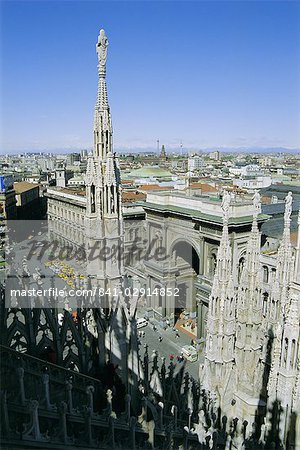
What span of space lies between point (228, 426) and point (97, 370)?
274 inches

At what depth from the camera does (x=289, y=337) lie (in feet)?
35.4

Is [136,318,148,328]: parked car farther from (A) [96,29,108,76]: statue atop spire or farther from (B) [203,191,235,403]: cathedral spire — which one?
(A) [96,29,108,76]: statue atop spire

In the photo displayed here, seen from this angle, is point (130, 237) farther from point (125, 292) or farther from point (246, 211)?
point (125, 292)

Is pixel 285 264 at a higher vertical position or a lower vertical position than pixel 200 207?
higher

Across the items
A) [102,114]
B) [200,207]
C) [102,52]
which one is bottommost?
[200,207]

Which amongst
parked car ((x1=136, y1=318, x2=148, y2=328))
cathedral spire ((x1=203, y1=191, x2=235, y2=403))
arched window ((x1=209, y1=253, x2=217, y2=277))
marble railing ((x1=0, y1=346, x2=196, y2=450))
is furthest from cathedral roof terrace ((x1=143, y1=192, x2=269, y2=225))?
marble railing ((x1=0, y1=346, x2=196, y2=450))

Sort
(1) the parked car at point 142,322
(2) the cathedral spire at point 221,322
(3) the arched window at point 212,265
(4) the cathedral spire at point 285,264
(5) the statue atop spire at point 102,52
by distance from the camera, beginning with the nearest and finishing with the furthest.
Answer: (5) the statue atop spire at point 102,52 → (2) the cathedral spire at point 221,322 → (4) the cathedral spire at point 285,264 → (3) the arched window at point 212,265 → (1) the parked car at point 142,322

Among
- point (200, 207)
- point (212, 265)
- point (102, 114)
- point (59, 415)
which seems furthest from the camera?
point (200, 207)

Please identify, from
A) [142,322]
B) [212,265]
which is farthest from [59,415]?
[142,322]

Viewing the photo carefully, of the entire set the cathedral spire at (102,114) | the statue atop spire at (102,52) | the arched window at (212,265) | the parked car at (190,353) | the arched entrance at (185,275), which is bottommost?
the parked car at (190,353)

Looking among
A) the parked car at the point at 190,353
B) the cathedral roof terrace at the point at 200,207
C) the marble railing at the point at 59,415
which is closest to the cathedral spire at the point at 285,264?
the marble railing at the point at 59,415

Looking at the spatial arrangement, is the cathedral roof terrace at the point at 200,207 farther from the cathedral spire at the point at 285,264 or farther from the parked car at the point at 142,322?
the cathedral spire at the point at 285,264

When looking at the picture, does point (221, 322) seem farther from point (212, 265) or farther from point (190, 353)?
point (212, 265)

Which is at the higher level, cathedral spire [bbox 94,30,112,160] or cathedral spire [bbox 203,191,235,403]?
cathedral spire [bbox 94,30,112,160]
